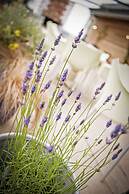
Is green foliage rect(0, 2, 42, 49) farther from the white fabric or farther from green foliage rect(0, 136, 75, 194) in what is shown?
green foliage rect(0, 136, 75, 194)

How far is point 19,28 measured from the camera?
112 inches

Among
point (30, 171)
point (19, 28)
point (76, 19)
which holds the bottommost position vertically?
point (30, 171)

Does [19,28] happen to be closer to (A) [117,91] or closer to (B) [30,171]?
(A) [117,91]

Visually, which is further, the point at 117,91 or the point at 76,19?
the point at 117,91

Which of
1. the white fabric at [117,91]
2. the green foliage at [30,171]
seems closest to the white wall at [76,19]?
the white fabric at [117,91]

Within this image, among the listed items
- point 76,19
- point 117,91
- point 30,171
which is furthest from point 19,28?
point 30,171

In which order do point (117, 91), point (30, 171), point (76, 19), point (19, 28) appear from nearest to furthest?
point (30, 171) → point (76, 19) → point (117, 91) → point (19, 28)

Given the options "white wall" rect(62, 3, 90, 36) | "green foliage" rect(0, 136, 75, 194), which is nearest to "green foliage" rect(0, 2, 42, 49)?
"white wall" rect(62, 3, 90, 36)

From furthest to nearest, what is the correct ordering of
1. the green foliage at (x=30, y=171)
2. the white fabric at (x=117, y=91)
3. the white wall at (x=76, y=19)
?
the white fabric at (x=117, y=91)
the white wall at (x=76, y=19)
the green foliage at (x=30, y=171)

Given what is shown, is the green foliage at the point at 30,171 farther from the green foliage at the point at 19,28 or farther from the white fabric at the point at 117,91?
the green foliage at the point at 19,28

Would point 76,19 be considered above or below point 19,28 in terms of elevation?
above

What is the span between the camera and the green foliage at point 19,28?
2.59 metres

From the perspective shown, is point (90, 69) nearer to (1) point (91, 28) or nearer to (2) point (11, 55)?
(2) point (11, 55)

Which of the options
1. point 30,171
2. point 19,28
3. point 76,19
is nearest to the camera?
point 30,171
